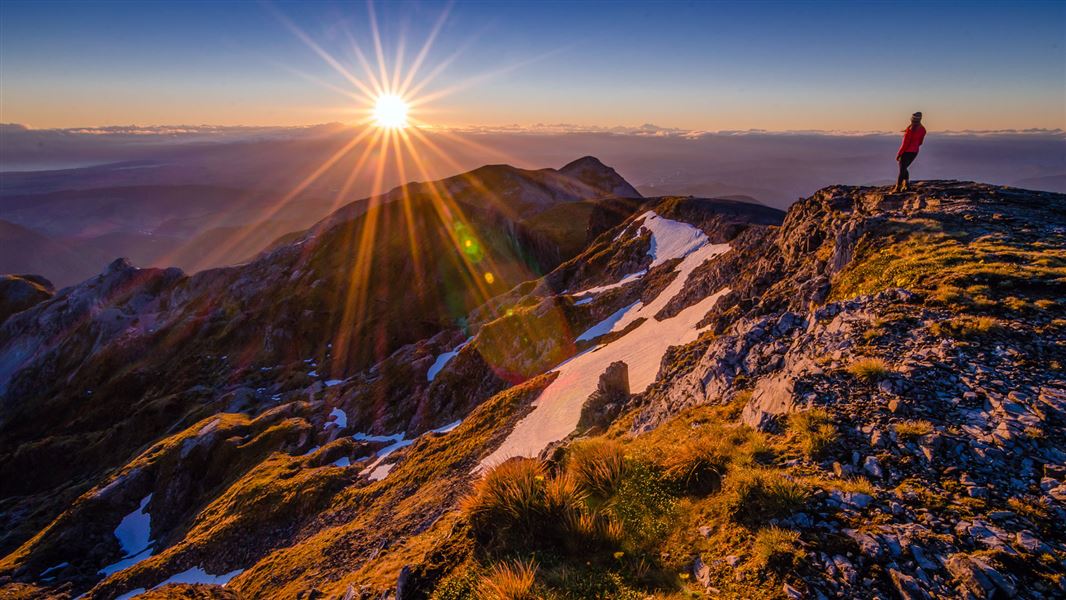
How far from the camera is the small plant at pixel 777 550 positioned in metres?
6.00

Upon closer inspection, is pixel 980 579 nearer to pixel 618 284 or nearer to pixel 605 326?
pixel 605 326

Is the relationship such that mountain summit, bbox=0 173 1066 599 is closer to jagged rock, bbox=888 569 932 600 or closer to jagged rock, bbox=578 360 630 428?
jagged rock, bbox=888 569 932 600

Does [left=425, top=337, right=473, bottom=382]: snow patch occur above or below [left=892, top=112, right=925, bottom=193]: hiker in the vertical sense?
below

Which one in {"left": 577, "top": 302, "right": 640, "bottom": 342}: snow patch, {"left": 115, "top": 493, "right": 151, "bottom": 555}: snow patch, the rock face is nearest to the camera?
{"left": 577, "top": 302, "right": 640, "bottom": 342}: snow patch

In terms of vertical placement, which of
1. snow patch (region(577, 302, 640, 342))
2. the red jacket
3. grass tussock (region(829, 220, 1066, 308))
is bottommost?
snow patch (region(577, 302, 640, 342))

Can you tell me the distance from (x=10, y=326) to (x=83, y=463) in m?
93.3

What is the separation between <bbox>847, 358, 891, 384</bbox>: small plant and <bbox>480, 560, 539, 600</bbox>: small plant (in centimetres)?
793

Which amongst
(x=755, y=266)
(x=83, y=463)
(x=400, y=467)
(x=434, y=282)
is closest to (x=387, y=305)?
(x=434, y=282)

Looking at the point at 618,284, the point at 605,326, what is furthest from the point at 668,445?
the point at 618,284

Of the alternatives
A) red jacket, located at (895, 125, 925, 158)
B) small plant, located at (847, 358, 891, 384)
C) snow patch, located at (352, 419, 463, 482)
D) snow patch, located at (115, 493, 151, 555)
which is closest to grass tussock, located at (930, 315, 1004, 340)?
small plant, located at (847, 358, 891, 384)

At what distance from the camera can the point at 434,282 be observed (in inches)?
3642

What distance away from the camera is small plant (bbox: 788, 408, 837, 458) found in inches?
315

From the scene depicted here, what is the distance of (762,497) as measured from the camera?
704cm

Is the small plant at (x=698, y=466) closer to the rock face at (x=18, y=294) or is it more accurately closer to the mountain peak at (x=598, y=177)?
the mountain peak at (x=598, y=177)
